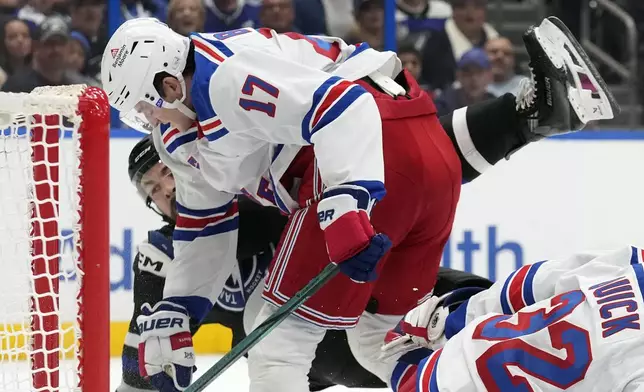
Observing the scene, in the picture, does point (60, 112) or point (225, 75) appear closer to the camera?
point (60, 112)

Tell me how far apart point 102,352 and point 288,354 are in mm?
434

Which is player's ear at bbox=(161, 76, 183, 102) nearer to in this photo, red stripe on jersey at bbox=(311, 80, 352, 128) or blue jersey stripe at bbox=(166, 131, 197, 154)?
blue jersey stripe at bbox=(166, 131, 197, 154)

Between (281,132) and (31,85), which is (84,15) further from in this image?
(281,132)

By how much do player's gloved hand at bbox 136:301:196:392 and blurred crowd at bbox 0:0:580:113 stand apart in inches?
70.2

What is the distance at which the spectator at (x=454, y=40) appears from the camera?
14.1 feet

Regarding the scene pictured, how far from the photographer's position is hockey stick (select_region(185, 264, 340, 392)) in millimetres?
2197

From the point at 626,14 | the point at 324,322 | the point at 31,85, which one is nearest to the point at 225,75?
the point at 324,322

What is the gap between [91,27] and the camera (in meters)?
4.09

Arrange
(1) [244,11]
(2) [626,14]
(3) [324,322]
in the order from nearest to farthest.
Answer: (3) [324,322] → (1) [244,11] → (2) [626,14]

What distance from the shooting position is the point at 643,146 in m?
3.87

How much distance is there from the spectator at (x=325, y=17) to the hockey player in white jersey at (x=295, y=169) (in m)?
1.60

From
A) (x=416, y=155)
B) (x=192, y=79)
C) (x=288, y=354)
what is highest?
(x=192, y=79)

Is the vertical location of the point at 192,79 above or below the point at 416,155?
above

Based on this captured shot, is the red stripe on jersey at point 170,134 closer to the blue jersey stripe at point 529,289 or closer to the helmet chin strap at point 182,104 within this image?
the helmet chin strap at point 182,104
